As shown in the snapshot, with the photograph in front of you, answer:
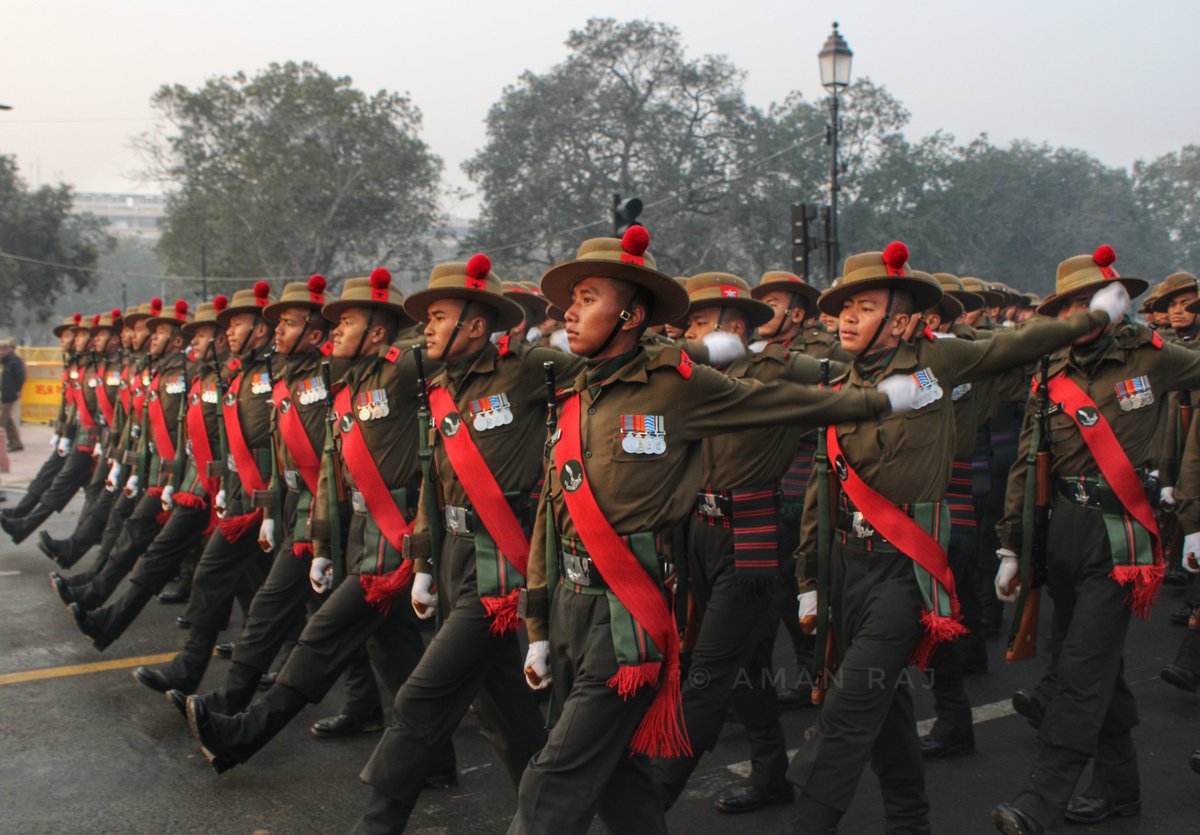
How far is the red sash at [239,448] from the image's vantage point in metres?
6.59

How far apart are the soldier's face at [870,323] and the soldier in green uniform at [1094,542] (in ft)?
2.37

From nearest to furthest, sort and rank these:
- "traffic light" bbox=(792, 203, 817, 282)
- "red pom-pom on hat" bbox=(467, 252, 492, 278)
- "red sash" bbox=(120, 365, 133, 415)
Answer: "red pom-pom on hat" bbox=(467, 252, 492, 278), "red sash" bbox=(120, 365, 133, 415), "traffic light" bbox=(792, 203, 817, 282)

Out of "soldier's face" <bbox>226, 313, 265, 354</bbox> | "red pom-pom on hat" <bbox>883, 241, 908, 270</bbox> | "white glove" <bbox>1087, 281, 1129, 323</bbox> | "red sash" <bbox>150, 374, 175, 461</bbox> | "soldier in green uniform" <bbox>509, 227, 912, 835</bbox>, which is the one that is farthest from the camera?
"red sash" <bbox>150, 374, 175, 461</bbox>

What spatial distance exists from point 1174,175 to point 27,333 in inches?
3051

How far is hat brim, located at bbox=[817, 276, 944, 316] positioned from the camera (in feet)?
14.5

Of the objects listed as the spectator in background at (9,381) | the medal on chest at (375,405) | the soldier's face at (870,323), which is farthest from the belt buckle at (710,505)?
the spectator in background at (9,381)

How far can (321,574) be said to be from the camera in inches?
215

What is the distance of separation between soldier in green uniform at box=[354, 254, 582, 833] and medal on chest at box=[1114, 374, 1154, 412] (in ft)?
7.40

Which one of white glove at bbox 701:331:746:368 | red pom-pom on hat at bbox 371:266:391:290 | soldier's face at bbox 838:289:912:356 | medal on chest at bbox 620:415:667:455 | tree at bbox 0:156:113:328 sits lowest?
medal on chest at bbox 620:415:667:455

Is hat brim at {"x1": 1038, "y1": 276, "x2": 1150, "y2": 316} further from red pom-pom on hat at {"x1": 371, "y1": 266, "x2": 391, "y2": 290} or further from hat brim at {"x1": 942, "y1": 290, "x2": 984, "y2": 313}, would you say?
Result: red pom-pom on hat at {"x1": 371, "y1": 266, "x2": 391, "y2": 290}

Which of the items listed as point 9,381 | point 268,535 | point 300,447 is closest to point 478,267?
point 300,447

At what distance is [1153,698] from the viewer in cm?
639

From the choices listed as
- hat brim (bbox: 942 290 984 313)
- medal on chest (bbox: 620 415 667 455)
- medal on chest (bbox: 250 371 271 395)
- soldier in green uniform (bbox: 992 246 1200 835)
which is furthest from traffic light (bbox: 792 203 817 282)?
medal on chest (bbox: 620 415 667 455)

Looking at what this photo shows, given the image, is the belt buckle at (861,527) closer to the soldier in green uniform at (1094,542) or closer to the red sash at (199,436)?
the soldier in green uniform at (1094,542)
